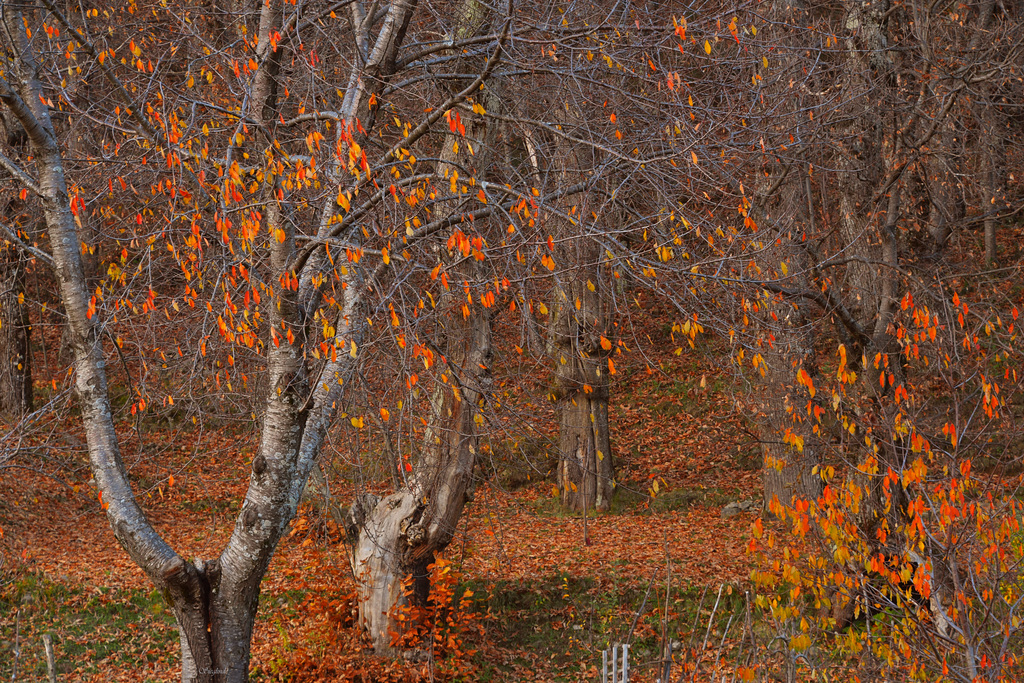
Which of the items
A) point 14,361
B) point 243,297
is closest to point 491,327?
point 243,297

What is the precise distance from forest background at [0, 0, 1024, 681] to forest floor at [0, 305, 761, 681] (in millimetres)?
56

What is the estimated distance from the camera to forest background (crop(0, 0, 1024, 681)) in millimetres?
5355

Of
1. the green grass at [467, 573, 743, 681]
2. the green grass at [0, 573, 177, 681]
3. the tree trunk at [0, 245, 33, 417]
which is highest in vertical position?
the tree trunk at [0, 245, 33, 417]

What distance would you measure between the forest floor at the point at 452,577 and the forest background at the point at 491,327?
0.06 meters

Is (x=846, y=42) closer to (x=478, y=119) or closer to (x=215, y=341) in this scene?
(x=478, y=119)

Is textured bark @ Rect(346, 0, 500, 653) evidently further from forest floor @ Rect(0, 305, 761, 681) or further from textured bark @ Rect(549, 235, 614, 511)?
textured bark @ Rect(549, 235, 614, 511)

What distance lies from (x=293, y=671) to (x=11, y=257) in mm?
8710

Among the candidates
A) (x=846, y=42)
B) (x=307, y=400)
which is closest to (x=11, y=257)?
(x=307, y=400)

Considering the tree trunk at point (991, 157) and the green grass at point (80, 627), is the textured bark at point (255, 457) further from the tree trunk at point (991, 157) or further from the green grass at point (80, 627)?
the tree trunk at point (991, 157)

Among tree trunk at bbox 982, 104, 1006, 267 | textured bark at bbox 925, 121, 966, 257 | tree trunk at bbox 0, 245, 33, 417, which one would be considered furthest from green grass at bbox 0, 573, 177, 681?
tree trunk at bbox 982, 104, 1006, 267

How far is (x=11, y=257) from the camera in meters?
12.9

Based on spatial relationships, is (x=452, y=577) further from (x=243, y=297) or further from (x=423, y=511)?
(x=243, y=297)

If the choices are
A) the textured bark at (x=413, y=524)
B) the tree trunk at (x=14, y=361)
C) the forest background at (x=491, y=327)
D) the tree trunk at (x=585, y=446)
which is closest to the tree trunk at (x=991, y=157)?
the forest background at (x=491, y=327)

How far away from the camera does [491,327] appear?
25.8 feet
